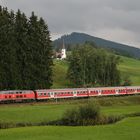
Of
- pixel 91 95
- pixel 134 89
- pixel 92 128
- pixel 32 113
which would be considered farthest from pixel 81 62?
pixel 92 128

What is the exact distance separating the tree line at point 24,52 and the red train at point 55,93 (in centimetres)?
Result: 434

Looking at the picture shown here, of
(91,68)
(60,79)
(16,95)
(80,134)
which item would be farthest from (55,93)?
(80,134)

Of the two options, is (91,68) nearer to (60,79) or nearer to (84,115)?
(60,79)

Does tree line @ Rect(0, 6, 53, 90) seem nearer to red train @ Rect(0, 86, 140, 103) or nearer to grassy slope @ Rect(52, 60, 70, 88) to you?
red train @ Rect(0, 86, 140, 103)

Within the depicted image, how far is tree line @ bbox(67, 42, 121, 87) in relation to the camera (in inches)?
5428

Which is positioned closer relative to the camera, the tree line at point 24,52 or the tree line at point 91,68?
the tree line at point 24,52

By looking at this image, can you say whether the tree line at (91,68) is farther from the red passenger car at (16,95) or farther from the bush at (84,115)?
the bush at (84,115)

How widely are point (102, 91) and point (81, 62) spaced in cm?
3129

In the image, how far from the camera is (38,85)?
101 meters

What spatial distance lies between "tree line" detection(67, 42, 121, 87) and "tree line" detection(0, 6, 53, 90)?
33.2 metres

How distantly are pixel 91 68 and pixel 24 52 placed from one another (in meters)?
45.1

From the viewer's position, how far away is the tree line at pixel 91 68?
13788 centimetres

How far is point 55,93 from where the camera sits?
325ft

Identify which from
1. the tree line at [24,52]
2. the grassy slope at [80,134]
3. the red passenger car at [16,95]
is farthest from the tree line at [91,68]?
the grassy slope at [80,134]
